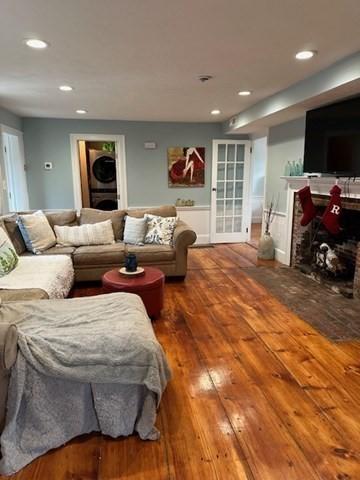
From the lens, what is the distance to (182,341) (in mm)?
2643

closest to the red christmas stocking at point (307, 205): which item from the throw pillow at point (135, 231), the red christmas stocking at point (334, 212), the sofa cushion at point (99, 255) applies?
the red christmas stocking at point (334, 212)

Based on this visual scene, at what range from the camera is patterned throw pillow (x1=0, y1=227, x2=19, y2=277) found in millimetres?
2848

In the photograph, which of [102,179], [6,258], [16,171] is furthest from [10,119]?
[6,258]

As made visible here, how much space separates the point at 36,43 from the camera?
237 centimetres

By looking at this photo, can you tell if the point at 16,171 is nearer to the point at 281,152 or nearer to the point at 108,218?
the point at 108,218

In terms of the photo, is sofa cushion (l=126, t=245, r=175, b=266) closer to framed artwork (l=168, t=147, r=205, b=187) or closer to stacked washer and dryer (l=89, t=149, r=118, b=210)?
framed artwork (l=168, t=147, r=205, b=187)

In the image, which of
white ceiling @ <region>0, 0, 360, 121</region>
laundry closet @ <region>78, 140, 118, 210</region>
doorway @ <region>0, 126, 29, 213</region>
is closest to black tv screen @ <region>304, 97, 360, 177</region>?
white ceiling @ <region>0, 0, 360, 121</region>

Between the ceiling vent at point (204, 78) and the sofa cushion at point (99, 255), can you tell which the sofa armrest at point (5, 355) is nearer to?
the sofa cushion at point (99, 255)

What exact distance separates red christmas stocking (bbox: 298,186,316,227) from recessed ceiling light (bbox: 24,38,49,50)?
3201 millimetres

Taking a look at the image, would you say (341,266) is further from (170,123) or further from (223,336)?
(170,123)

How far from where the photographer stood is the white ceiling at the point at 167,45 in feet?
6.21

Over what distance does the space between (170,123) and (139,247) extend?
299 centimetres

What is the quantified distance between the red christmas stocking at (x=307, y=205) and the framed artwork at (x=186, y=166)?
243cm

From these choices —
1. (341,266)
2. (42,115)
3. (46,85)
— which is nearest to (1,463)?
(46,85)
